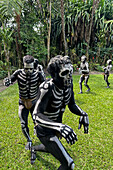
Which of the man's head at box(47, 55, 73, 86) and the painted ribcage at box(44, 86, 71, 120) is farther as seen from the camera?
the painted ribcage at box(44, 86, 71, 120)

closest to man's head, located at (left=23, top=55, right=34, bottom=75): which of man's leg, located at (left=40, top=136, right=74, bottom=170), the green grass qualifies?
man's leg, located at (left=40, top=136, right=74, bottom=170)

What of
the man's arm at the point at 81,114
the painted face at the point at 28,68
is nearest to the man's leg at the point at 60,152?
the man's arm at the point at 81,114

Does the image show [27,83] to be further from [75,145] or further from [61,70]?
[75,145]

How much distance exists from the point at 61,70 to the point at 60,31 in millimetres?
14686

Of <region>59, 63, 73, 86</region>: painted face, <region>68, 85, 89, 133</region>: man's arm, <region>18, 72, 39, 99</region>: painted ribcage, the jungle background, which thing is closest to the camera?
<region>59, 63, 73, 86</region>: painted face

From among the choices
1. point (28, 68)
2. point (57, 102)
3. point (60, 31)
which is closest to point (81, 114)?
point (57, 102)

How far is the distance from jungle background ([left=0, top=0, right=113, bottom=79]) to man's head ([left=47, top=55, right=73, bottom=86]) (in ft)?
34.7

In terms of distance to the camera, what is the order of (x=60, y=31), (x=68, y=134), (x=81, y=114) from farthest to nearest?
(x=60, y=31)
(x=81, y=114)
(x=68, y=134)

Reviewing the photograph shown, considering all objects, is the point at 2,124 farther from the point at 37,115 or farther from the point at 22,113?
the point at 37,115

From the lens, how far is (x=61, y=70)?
153 cm

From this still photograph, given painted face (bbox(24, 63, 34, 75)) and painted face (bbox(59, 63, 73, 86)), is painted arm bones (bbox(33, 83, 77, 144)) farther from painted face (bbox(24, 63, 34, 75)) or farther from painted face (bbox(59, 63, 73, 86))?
painted face (bbox(24, 63, 34, 75))

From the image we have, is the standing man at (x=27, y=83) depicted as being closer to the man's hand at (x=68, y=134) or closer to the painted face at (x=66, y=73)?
the painted face at (x=66, y=73)

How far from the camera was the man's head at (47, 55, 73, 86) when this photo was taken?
1533 millimetres

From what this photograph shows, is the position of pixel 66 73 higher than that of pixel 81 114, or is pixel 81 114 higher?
pixel 66 73
